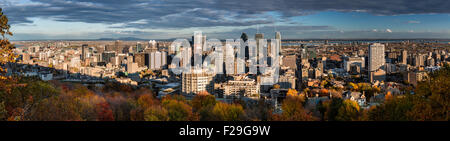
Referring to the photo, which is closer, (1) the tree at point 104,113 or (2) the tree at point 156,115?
(2) the tree at point 156,115

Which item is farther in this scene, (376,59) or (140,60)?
(140,60)

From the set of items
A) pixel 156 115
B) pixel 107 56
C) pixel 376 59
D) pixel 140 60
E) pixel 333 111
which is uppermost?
pixel 107 56

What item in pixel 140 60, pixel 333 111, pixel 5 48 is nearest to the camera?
pixel 5 48

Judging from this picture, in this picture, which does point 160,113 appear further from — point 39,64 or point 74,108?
point 39,64

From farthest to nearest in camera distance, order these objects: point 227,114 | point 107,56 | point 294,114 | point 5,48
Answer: point 107,56 → point 227,114 → point 294,114 → point 5,48

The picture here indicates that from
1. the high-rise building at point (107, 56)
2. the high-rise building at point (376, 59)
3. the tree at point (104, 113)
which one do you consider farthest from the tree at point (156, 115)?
the high-rise building at point (107, 56)

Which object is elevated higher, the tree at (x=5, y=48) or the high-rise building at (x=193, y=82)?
the tree at (x=5, y=48)

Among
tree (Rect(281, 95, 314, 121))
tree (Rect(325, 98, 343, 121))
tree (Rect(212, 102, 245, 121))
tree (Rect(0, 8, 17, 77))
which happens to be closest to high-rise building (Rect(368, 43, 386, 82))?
tree (Rect(281, 95, 314, 121))

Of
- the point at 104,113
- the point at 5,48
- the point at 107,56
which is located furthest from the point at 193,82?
the point at 107,56

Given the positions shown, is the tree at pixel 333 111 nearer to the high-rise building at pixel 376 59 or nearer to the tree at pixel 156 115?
the tree at pixel 156 115

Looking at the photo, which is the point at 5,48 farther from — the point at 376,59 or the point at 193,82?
the point at 376,59
